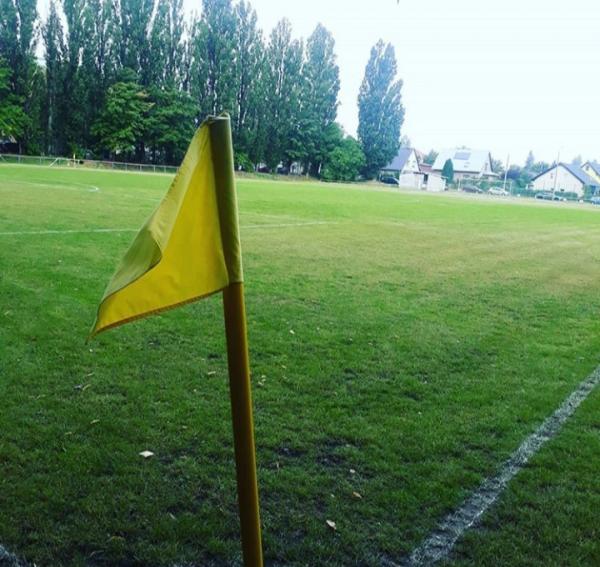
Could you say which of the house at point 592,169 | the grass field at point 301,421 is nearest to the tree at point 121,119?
the grass field at point 301,421

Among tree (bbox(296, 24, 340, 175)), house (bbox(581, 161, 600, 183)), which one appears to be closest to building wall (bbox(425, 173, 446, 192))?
tree (bbox(296, 24, 340, 175))

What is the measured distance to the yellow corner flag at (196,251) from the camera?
5.45 feet

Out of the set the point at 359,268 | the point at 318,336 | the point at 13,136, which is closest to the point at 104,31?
the point at 13,136

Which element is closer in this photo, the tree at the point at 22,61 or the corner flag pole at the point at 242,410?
the corner flag pole at the point at 242,410

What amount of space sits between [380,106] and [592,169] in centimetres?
4888

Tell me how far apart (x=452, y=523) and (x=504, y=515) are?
0.30 meters

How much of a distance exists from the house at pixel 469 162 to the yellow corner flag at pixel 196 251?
10428cm

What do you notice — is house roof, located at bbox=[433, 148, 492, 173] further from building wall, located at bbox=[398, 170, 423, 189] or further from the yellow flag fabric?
the yellow flag fabric

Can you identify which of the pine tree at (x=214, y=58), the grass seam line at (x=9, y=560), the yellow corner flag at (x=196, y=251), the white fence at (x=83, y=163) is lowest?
the grass seam line at (x=9, y=560)

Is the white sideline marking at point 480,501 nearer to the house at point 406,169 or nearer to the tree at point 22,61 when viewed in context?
the tree at point 22,61

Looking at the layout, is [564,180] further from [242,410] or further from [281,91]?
[242,410]

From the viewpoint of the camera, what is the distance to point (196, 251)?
5.68 ft

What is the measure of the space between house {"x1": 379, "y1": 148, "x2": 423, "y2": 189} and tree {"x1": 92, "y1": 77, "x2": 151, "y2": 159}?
3498 centimetres

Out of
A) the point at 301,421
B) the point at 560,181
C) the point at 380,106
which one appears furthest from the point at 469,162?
the point at 301,421
